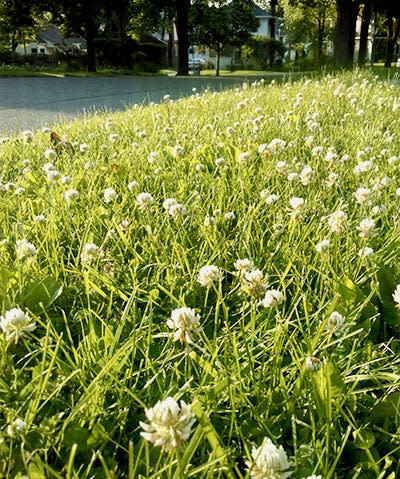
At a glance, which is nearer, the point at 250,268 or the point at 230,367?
the point at 230,367

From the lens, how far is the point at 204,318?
1.52 m

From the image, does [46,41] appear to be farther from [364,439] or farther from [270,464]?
[270,464]

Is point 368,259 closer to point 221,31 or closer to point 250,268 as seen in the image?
point 250,268

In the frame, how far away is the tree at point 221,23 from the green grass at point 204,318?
28132 millimetres

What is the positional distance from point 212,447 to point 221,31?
31278mm

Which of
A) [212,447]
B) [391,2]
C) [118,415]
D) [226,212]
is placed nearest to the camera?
[212,447]

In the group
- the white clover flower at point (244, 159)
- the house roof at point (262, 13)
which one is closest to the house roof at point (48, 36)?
the house roof at point (262, 13)

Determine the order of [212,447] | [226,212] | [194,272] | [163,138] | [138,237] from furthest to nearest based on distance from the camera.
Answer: [163,138]
[226,212]
[138,237]
[194,272]
[212,447]

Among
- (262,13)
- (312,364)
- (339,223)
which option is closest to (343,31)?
(339,223)

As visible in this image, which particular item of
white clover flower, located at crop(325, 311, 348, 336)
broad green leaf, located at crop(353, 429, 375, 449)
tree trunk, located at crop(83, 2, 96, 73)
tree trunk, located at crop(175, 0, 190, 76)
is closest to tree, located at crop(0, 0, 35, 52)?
tree trunk, located at crop(83, 2, 96, 73)

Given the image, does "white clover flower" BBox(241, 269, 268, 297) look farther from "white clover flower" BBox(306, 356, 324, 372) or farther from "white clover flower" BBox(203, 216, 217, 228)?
"white clover flower" BBox(203, 216, 217, 228)

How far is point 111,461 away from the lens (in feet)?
3.28

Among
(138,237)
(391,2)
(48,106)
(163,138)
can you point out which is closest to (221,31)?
(391,2)

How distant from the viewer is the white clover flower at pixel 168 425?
29.6 inches
